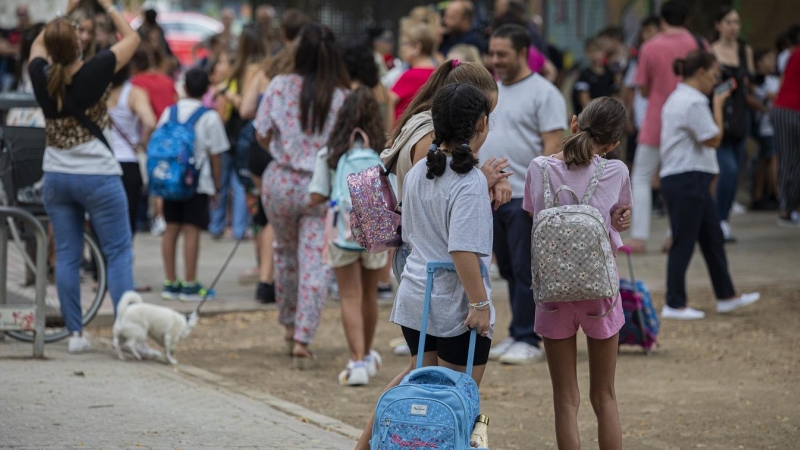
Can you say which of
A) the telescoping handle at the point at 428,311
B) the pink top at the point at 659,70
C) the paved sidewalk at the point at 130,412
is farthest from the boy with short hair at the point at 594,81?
the telescoping handle at the point at 428,311

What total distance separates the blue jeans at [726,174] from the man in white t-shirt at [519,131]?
4374mm

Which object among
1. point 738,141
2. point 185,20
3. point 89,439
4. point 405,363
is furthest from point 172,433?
point 185,20

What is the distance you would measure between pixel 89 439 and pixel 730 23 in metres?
8.53

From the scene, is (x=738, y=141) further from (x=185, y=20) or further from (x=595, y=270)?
(x=185, y=20)

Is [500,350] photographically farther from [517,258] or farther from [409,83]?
[409,83]

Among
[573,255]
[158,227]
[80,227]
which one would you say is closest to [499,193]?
[573,255]

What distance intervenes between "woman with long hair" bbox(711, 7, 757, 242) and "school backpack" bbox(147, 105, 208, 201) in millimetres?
5146

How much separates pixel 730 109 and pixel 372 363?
586cm

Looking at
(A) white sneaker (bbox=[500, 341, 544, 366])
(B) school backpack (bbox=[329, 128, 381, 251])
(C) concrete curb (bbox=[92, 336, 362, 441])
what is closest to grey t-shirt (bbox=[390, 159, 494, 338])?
(C) concrete curb (bbox=[92, 336, 362, 441])

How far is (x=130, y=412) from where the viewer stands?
5.89 meters

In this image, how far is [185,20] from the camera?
27906mm

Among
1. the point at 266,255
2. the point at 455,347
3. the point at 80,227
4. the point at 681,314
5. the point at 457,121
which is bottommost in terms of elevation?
the point at 681,314

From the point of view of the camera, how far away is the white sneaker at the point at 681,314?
9117mm

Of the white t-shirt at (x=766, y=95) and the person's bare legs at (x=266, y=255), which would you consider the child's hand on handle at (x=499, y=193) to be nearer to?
the person's bare legs at (x=266, y=255)
